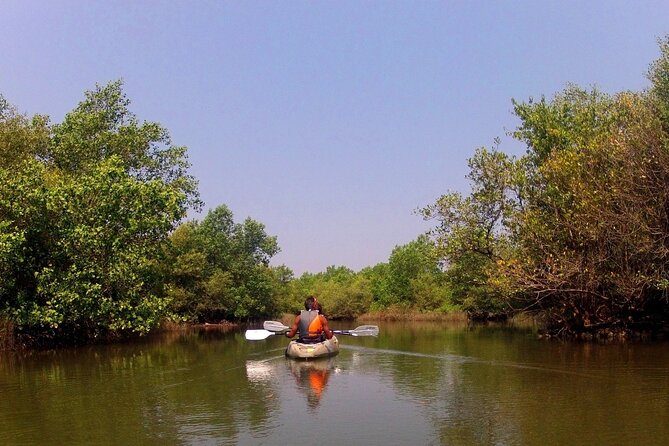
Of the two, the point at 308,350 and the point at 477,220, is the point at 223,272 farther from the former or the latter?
the point at 308,350

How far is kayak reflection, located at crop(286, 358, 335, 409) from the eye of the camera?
1207cm

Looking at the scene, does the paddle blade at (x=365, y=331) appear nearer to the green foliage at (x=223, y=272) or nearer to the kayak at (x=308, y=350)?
the kayak at (x=308, y=350)

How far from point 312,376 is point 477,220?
15.5 m

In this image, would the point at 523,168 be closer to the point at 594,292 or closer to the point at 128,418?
the point at 594,292

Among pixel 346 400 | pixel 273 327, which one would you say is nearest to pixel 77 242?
pixel 273 327

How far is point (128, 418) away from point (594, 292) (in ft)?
62.1

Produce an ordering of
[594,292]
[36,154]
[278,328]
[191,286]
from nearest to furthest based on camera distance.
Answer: [278,328] → [594,292] → [36,154] → [191,286]

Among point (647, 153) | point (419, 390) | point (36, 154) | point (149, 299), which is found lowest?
point (419, 390)

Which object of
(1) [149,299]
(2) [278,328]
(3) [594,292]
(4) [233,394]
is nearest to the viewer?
(4) [233,394]

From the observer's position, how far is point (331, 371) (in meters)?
15.6

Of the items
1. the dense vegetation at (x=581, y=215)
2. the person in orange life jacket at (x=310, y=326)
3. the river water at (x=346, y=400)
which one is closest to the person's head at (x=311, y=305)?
the person in orange life jacket at (x=310, y=326)

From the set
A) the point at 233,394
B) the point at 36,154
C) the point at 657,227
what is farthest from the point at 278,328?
the point at 36,154

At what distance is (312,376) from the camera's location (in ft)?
48.4

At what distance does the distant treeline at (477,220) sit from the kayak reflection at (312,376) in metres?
9.51
